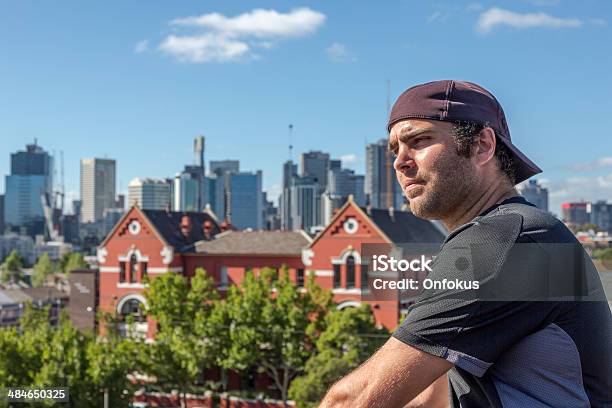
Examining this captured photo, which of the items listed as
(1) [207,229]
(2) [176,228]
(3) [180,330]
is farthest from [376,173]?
(3) [180,330]

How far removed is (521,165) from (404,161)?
1.19ft

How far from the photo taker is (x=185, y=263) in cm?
3334

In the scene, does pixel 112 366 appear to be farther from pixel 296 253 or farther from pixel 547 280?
pixel 547 280

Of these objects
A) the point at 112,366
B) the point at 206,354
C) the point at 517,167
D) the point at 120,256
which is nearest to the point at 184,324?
the point at 206,354

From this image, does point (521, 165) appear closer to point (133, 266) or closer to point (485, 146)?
point (485, 146)

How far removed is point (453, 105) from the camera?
6.37 ft

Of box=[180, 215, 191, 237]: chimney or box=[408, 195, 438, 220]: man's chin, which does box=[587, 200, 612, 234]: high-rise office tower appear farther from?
box=[408, 195, 438, 220]: man's chin

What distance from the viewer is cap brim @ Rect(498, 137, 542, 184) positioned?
2055mm

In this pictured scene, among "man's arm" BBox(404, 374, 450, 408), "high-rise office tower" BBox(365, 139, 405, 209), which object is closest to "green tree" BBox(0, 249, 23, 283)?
"high-rise office tower" BBox(365, 139, 405, 209)

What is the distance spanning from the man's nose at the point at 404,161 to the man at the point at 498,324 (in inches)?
3.8

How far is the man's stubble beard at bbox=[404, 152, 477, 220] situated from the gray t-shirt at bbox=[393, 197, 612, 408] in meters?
0.18

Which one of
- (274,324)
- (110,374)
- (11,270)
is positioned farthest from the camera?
(11,270)

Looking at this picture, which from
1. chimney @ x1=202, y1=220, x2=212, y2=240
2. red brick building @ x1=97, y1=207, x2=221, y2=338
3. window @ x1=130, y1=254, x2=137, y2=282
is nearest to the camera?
red brick building @ x1=97, y1=207, x2=221, y2=338

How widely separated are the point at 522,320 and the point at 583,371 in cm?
27
